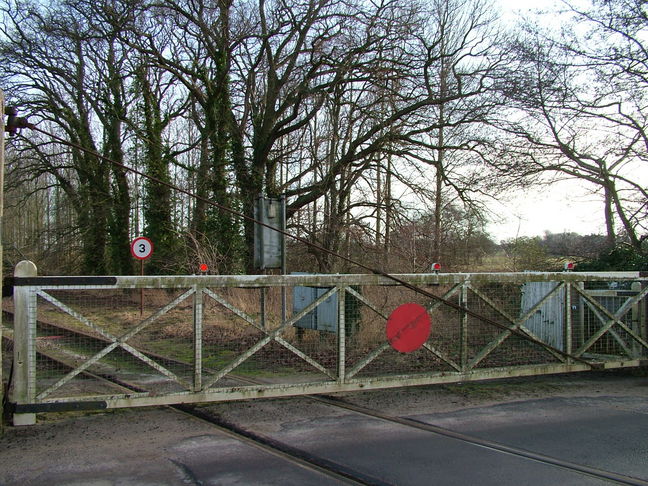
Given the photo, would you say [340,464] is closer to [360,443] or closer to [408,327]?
[360,443]

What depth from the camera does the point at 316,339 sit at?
8812 millimetres

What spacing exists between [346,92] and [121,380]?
14.2m

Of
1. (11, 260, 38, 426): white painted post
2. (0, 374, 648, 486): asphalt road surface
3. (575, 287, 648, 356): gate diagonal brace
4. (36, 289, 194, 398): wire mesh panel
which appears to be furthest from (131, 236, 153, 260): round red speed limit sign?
(575, 287, 648, 356): gate diagonal brace

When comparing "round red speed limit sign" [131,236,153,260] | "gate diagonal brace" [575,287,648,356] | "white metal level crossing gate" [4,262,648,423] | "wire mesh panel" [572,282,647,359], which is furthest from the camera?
"round red speed limit sign" [131,236,153,260]

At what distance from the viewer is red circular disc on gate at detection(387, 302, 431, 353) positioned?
22.5ft

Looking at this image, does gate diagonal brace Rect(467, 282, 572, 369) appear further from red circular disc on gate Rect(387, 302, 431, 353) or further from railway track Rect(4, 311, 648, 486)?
railway track Rect(4, 311, 648, 486)

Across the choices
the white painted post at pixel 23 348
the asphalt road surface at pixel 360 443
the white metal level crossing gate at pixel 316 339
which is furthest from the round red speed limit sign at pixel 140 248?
the white painted post at pixel 23 348

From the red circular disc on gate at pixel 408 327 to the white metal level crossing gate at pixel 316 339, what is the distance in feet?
0.46

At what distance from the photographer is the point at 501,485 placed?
14.0 feet

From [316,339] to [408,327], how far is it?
2.26 meters

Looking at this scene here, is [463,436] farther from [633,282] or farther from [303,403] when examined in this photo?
[633,282]

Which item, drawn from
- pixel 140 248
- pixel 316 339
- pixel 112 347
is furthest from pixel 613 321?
pixel 140 248

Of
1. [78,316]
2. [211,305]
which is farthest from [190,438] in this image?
[211,305]

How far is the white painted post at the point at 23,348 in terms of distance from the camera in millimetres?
5371
